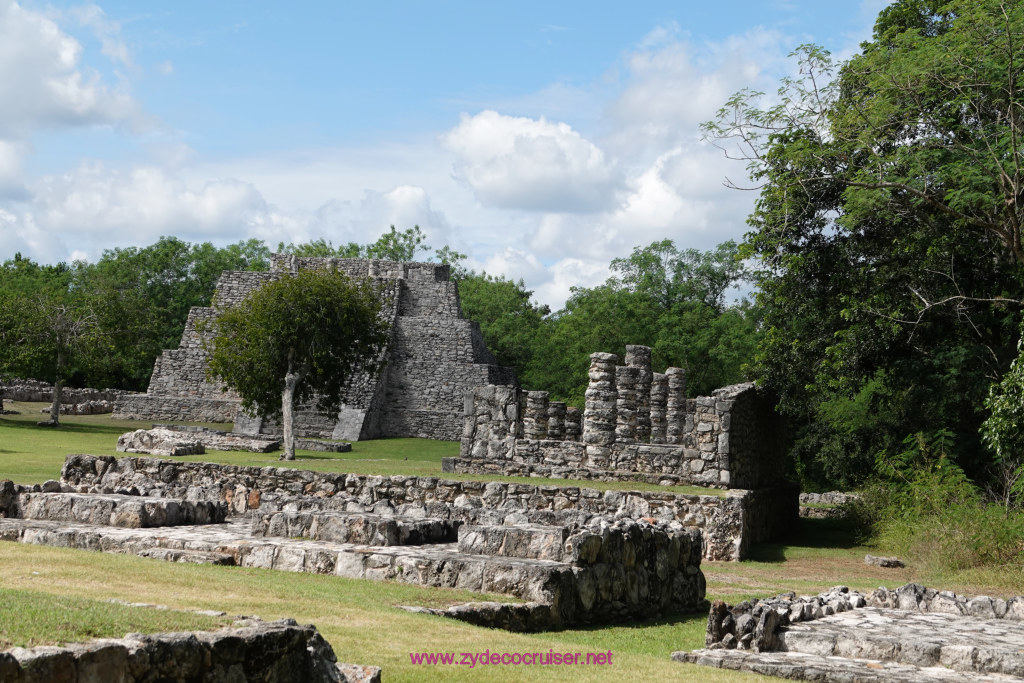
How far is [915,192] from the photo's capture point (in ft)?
55.0

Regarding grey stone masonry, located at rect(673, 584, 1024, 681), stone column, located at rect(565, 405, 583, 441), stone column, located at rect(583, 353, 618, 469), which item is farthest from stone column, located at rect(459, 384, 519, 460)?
grey stone masonry, located at rect(673, 584, 1024, 681)

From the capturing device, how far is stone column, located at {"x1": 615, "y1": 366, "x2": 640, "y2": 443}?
70.4ft

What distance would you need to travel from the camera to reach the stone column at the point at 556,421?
69.3ft

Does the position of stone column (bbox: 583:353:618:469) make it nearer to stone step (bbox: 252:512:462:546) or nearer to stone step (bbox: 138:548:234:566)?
stone step (bbox: 252:512:462:546)

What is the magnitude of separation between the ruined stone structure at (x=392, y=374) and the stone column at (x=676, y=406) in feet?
44.8

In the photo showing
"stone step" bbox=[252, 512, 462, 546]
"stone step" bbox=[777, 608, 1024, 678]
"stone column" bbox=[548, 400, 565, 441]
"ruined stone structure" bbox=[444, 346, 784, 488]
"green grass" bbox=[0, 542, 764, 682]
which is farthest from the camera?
"stone column" bbox=[548, 400, 565, 441]

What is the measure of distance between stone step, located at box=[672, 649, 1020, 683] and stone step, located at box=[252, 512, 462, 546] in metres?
3.26

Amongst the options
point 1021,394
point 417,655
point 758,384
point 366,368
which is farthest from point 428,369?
point 417,655

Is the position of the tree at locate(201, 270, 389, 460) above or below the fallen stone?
above

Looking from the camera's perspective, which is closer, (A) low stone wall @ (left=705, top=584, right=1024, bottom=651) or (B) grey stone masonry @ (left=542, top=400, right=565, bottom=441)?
(A) low stone wall @ (left=705, top=584, right=1024, bottom=651)

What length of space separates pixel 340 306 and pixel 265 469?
346 inches

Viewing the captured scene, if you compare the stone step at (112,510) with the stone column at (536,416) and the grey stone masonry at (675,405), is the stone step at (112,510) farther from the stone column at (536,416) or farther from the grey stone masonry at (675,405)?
the grey stone masonry at (675,405)

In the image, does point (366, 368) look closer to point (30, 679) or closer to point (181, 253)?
point (30, 679)

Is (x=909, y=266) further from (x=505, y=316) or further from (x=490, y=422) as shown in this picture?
(x=505, y=316)
